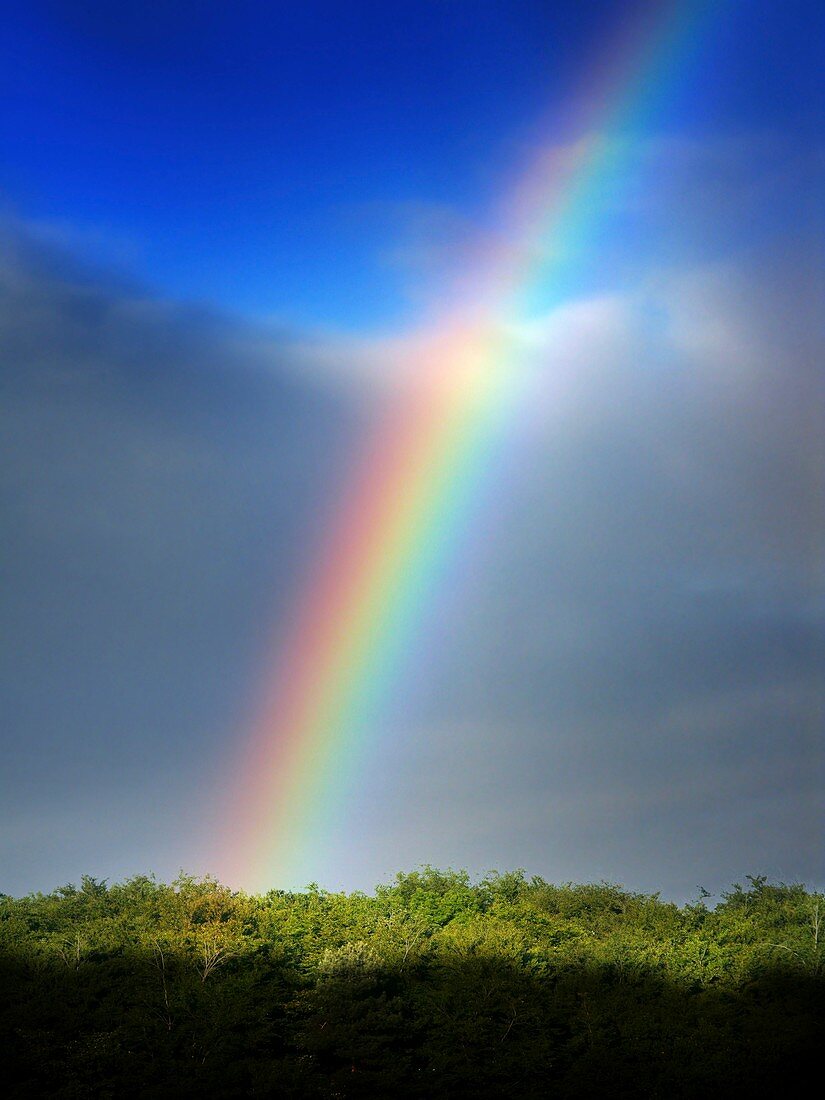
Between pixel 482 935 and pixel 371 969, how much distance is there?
23.4 feet

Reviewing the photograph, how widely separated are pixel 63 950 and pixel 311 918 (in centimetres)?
1456

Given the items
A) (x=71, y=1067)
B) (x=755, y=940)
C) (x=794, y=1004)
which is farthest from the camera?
(x=755, y=940)

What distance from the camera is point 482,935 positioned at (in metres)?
56.3

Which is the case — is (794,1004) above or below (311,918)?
below

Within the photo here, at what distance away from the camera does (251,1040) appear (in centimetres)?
4797

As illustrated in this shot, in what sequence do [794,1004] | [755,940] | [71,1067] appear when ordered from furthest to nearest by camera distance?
1. [755,940]
2. [794,1004]
3. [71,1067]

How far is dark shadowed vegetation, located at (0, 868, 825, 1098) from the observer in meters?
46.9

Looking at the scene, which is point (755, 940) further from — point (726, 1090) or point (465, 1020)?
point (465, 1020)

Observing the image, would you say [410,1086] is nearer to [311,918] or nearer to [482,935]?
[482,935]

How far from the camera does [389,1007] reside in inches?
2002

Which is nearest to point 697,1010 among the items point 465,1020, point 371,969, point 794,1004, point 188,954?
point 794,1004

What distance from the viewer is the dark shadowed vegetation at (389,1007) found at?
46.9 meters

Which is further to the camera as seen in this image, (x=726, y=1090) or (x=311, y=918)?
(x=311, y=918)

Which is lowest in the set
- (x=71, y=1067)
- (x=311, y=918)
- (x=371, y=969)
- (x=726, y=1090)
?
(x=726, y=1090)
